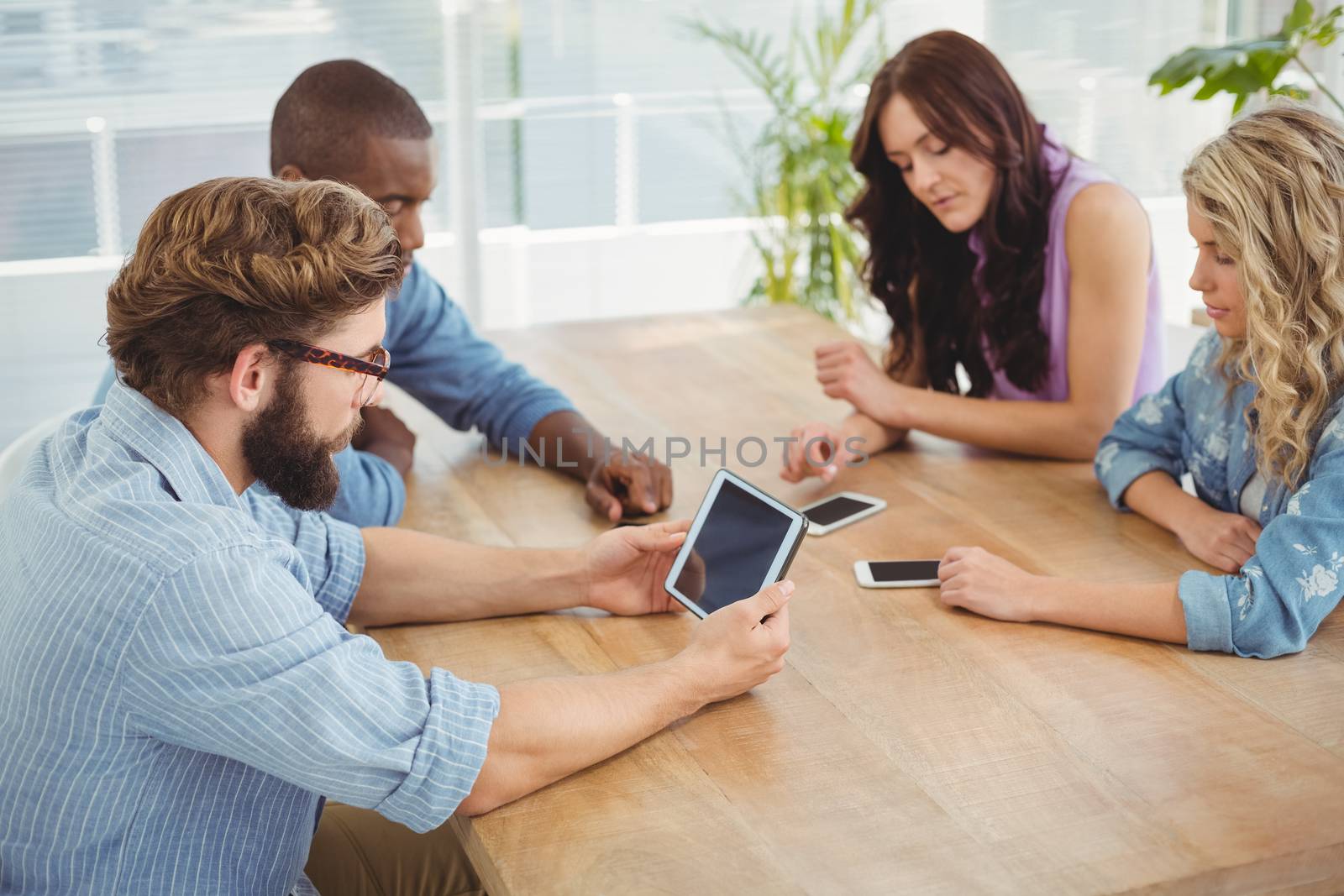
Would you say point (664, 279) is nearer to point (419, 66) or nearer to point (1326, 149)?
point (419, 66)

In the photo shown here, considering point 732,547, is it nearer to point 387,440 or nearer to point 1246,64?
point 387,440

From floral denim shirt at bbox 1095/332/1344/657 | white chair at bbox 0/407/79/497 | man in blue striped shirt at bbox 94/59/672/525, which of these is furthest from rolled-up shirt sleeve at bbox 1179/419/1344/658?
white chair at bbox 0/407/79/497

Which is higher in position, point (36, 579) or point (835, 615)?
point (36, 579)

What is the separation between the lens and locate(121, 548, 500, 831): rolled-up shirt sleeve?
1130mm

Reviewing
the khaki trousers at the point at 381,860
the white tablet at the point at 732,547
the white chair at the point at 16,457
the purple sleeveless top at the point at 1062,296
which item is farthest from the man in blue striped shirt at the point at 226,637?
the purple sleeveless top at the point at 1062,296

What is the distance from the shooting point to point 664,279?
4754 mm

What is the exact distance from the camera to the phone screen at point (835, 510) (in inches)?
76.0

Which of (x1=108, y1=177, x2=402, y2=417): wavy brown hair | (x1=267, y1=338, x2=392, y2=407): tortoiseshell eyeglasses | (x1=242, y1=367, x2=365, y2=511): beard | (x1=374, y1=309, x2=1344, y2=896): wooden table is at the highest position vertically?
(x1=108, y1=177, x2=402, y2=417): wavy brown hair

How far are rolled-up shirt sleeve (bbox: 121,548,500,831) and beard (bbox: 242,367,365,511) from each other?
154 millimetres

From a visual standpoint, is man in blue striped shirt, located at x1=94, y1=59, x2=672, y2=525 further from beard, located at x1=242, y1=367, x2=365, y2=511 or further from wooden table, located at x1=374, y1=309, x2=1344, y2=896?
beard, located at x1=242, y1=367, x2=365, y2=511

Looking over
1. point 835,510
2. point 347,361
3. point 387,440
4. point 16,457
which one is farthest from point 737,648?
point 16,457

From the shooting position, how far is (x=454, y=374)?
2326mm

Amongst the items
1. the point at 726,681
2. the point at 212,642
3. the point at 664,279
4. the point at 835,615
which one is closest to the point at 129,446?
the point at 212,642

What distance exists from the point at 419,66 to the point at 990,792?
138 inches
